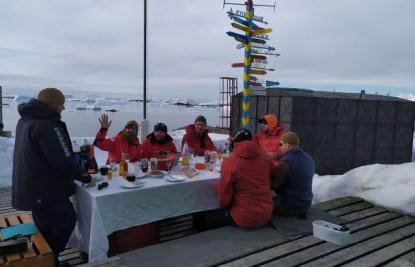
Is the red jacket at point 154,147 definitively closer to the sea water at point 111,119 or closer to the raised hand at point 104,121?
the sea water at point 111,119

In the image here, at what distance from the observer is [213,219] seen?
11.9 ft

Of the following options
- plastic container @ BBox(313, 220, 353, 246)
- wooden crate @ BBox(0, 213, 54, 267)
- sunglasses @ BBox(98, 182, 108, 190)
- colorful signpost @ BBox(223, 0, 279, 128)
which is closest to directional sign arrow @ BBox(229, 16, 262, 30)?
colorful signpost @ BBox(223, 0, 279, 128)

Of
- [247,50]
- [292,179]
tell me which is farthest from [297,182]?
[247,50]

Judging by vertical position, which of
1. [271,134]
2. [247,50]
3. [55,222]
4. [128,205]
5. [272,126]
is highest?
[247,50]

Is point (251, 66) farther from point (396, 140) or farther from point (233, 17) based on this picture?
point (396, 140)

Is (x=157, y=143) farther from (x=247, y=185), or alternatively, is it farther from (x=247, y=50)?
(x=247, y=50)

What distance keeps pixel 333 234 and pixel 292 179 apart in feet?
2.36

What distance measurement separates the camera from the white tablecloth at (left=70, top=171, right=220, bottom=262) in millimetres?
2832

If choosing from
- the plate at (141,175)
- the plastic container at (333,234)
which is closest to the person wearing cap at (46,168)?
the plate at (141,175)

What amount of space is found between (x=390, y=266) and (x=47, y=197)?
2.99 meters

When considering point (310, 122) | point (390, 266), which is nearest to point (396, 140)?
point (310, 122)

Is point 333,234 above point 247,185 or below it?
below

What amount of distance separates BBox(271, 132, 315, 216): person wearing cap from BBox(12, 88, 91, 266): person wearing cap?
6.65 feet

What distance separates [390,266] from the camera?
274 cm
